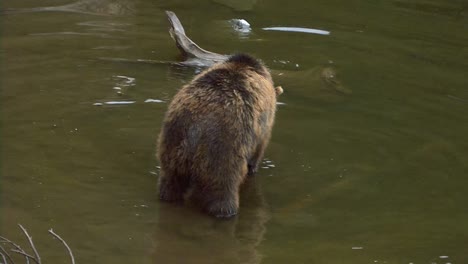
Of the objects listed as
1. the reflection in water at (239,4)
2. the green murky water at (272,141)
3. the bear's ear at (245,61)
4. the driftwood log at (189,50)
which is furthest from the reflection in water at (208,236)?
the reflection in water at (239,4)

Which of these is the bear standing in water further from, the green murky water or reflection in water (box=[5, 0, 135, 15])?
reflection in water (box=[5, 0, 135, 15])

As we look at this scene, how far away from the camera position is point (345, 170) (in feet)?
27.1

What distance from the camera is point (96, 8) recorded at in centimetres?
1349

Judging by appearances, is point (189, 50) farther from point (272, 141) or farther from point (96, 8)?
point (96, 8)

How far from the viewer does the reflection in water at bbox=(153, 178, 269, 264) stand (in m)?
6.64

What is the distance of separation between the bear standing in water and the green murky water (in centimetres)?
19

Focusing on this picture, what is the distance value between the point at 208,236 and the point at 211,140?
27.1 inches

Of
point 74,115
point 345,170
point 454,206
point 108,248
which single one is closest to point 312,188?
point 345,170

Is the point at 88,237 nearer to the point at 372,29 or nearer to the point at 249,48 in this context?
the point at 249,48

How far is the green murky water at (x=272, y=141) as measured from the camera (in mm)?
6938

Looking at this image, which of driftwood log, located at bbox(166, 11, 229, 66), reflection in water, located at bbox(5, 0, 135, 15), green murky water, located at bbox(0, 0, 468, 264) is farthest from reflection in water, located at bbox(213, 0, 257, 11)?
driftwood log, located at bbox(166, 11, 229, 66)

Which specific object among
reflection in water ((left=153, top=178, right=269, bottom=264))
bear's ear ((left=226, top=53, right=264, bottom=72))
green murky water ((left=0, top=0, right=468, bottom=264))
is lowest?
reflection in water ((left=153, top=178, right=269, bottom=264))

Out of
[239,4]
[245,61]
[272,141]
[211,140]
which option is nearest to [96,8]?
[239,4]

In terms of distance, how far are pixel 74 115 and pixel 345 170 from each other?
261 cm
